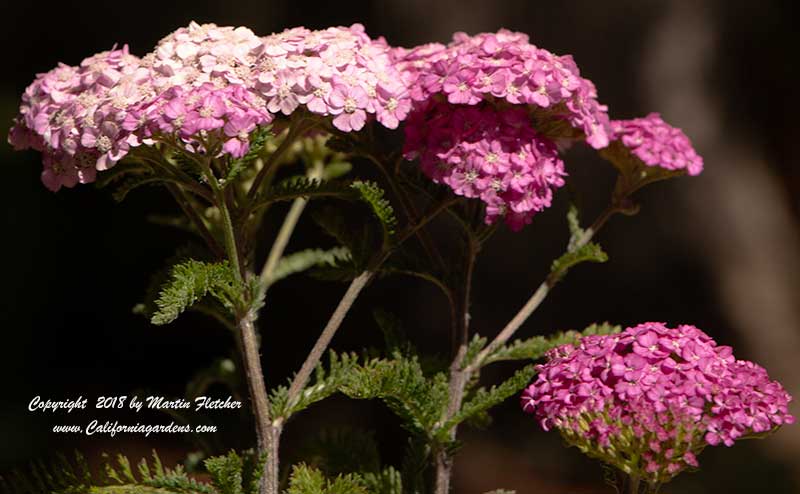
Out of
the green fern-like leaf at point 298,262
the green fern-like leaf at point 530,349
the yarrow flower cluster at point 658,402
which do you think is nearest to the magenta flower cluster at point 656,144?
the green fern-like leaf at point 530,349

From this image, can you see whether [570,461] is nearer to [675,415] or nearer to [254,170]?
[254,170]

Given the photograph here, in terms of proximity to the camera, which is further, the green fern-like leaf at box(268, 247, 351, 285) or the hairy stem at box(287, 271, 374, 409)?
the green fern-like leaf at box(268, 247, 351, 285)

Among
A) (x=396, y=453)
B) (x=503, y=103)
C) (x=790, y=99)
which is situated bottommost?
(x=396, y=453)

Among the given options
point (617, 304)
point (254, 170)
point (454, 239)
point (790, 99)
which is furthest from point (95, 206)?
point (790, 99)

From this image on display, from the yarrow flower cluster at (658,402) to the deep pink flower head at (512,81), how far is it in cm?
42

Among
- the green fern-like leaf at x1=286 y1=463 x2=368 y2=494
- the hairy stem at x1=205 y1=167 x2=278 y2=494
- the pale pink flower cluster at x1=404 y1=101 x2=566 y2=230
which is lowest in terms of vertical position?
the green fern-like leaf at x1=286 y1=463 x2=368 y2=494

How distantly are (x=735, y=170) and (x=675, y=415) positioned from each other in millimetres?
2030

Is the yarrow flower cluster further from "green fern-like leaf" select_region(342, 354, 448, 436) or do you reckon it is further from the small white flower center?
the small white flower center

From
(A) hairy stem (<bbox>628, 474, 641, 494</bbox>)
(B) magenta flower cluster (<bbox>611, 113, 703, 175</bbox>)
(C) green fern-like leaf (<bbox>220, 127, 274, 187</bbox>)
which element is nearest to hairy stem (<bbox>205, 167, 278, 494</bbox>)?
(C) green fern-like leaf (<bbox>220, 127, 274, 187</bbox>)

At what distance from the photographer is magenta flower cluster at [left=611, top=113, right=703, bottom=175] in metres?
1.77

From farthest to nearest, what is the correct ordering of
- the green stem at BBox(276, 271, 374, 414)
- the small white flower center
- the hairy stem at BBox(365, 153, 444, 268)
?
1. the hairy stem at BBox(365, 153, 444, 268)
2. the green stem at BBox(276, 271, 374, 414)
3. the small white flower center

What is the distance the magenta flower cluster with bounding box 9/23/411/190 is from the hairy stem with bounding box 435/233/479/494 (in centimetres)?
37

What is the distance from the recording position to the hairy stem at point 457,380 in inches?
68.7

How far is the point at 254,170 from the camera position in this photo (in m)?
1.98
